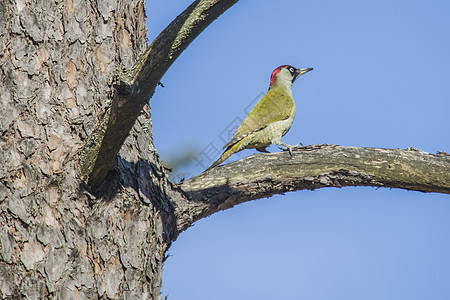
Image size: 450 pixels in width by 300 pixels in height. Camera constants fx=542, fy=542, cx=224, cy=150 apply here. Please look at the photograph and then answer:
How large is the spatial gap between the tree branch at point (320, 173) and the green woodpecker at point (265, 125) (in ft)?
5.55

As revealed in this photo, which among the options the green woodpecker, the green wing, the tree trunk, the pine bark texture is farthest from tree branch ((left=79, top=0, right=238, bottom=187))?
the green wing

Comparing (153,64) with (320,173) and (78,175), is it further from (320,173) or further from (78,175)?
(320,173)

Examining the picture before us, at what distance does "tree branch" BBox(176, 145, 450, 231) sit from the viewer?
10.6 feet

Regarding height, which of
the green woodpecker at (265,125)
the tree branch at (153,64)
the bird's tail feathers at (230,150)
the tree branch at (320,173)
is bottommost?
the tree branch at (320,173)

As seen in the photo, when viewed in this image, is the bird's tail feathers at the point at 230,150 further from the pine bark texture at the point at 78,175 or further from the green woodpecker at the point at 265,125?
the pine bark texture at the point at 78,175

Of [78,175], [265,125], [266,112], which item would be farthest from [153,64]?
[266,112]

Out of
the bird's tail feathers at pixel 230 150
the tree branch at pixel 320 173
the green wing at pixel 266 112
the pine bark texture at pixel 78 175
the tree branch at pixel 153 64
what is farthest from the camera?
the green wing at pixel 266 112

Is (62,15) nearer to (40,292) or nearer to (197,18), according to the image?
(197,18)

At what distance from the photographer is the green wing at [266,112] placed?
5641 mm

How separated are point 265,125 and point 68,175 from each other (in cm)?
347

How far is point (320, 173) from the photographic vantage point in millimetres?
3303

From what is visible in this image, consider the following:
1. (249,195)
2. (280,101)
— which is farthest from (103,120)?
(280,101)

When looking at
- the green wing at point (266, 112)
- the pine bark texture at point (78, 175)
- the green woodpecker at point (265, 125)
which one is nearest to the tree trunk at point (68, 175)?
the pine bark texture at point (78, 175)

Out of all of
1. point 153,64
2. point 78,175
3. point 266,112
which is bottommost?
point 153,64
